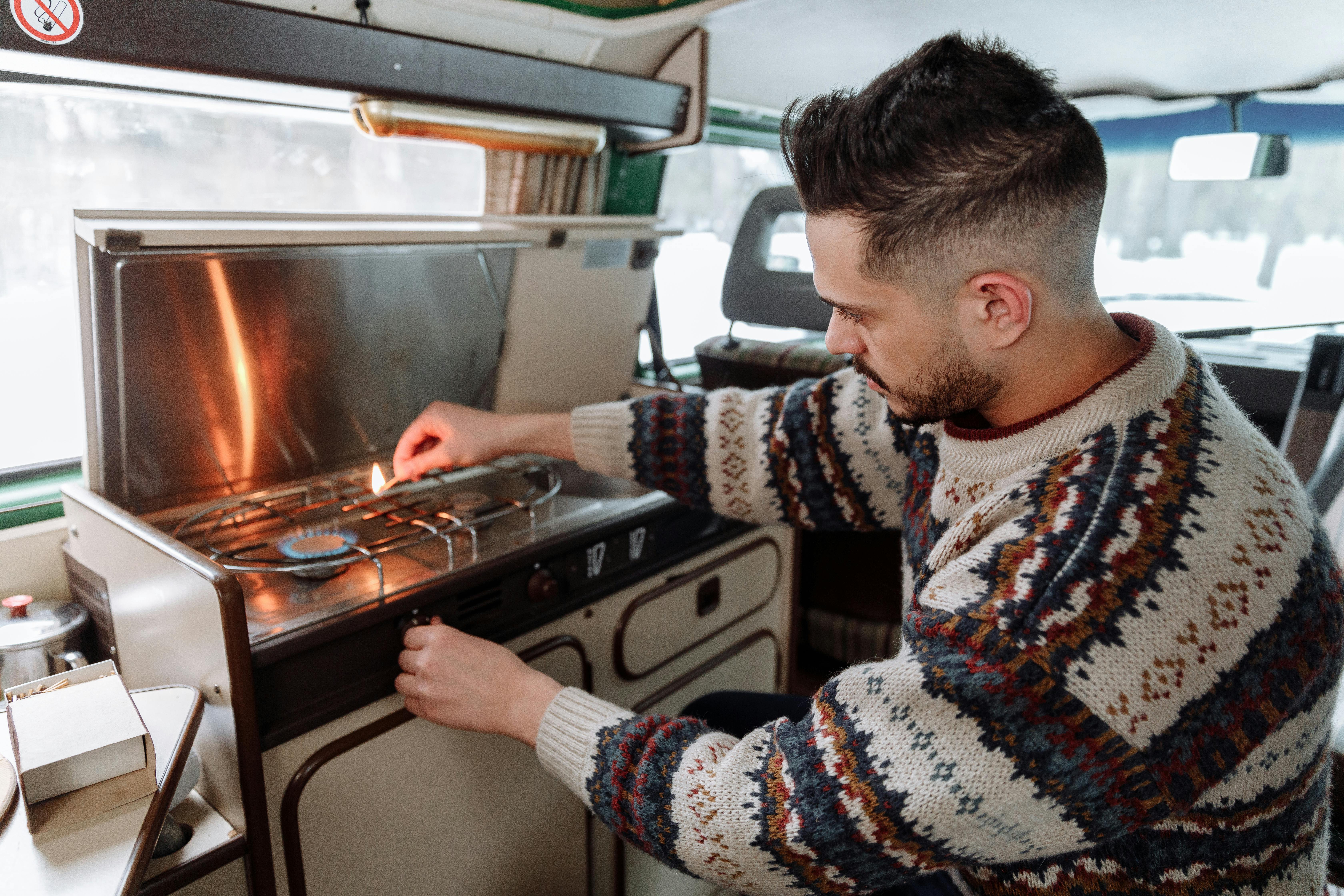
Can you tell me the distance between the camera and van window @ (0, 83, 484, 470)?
4.85ft

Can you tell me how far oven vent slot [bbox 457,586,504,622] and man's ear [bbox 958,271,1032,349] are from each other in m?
0.83

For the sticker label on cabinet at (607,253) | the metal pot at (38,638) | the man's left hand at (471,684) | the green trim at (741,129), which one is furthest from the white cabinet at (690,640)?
the green trim at (741,129)

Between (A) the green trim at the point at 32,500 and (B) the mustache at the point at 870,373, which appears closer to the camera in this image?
(B) the mustache at the point at 870,373

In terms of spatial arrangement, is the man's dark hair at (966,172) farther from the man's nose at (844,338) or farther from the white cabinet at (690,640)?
the white cabinet at (690,640)

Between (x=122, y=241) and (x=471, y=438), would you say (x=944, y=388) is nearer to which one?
(x=471, y=438)

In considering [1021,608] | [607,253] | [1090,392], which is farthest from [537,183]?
[1021,608]

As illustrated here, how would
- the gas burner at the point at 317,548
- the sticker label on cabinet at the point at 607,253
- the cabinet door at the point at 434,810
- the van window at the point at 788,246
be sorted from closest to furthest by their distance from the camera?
1. the cabinet door at the point at 434,810
2. the gas burner at the point at 317,548
3. the sticker label on cabinet at the point at 607,253
4. the van window at the point at 788,246

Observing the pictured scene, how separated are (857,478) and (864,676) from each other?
58 centimetres

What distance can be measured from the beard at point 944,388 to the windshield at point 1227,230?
181 centimetres

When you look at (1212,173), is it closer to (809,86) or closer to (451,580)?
(809,86)

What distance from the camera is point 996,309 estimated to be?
0.97 metres

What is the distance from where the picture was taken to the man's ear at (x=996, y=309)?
945 millimetres

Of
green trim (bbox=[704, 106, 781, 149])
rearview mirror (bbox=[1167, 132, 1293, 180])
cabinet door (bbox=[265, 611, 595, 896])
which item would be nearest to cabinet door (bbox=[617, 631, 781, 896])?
cabinet door (bbox=[265, 611, 595, 896])

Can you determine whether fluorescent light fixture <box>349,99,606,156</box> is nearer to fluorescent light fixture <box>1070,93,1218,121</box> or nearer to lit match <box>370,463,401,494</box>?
lit match <box>370,463,401,494</box>
